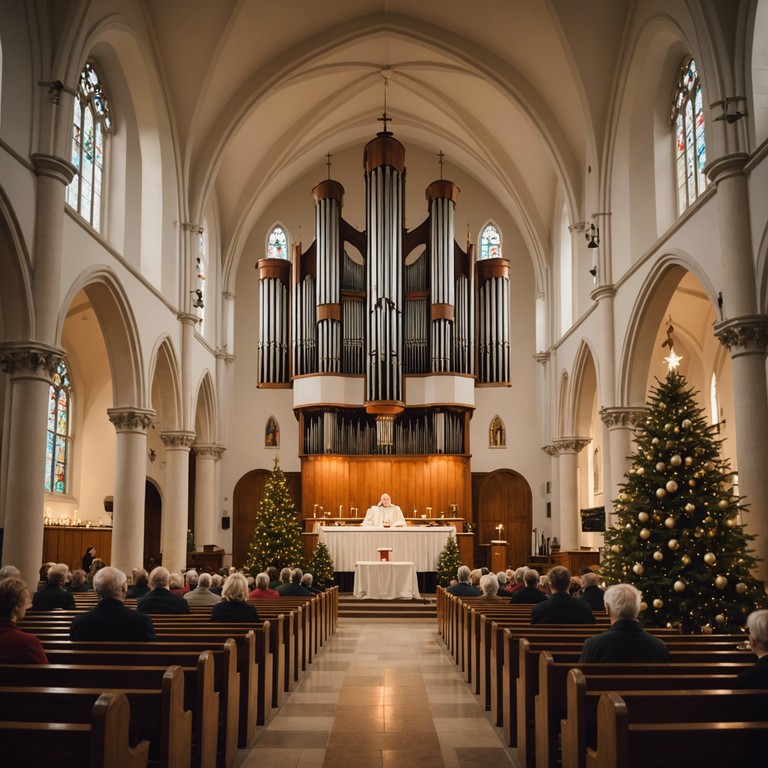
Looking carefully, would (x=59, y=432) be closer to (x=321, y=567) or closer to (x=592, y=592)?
(x=321, y=567)

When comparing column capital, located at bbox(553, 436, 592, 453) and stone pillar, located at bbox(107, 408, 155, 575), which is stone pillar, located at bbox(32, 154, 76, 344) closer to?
stone pillar, located at bbox(107, 408, 155, 575)

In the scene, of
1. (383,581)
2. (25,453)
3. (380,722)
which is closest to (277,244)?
(383,581)

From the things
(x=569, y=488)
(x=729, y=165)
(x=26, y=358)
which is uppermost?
(x=729, y=165)

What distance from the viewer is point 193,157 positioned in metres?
20.3

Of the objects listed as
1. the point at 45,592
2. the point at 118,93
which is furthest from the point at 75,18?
the point at 45,592

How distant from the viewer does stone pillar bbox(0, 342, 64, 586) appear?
40.2ft

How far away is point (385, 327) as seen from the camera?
24562 mm

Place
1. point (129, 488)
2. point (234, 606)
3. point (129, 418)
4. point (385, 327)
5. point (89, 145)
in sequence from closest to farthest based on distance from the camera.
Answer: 1. point (234, 606)
2. point (89, 145)
3. point (129, 488)
4. point (129, 418)
5. point (385, 327)

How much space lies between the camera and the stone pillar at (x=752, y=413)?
38.0ft

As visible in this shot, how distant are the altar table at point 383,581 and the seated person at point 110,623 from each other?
13.6 metres

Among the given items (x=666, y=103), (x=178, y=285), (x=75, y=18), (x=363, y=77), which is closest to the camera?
(x=75, y=18)

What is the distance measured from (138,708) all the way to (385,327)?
809 inches

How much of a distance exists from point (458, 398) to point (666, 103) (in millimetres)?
10244

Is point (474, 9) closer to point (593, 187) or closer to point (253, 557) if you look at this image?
point (593, 187)
